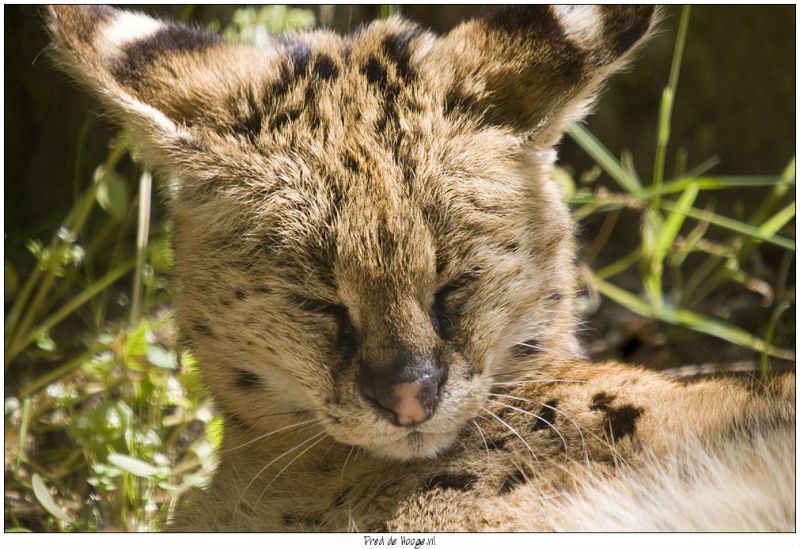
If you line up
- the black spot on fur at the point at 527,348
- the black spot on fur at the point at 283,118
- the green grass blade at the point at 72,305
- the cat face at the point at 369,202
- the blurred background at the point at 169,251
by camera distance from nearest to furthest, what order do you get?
the cat face at the point at 369,202 < the black spot on fur at the point at 283,118 < the black spot on fur at the point at 527,348 < the blurred background at the point at 169,251 < the green grass blade at the point at 72,305

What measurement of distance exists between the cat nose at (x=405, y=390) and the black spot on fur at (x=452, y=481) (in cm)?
26

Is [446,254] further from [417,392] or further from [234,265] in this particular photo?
[234,265]

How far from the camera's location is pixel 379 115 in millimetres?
2801

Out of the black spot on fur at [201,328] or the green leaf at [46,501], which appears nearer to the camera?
the black spot on fur at [201,328]

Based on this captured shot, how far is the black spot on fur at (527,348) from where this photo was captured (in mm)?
2951

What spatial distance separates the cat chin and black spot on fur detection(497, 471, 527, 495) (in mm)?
193

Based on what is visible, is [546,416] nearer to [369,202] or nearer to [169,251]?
[369,202]

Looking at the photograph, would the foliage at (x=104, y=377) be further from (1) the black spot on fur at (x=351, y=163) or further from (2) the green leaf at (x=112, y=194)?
(1) the black spot on fur at (x=351, y=163)

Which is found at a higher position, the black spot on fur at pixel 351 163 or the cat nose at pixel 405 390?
the black spot on fur at pixel 351 163

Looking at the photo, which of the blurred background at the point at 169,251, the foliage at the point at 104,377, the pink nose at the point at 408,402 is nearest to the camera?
the pink nose at the point at 408,402

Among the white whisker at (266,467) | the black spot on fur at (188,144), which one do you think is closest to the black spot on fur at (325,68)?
the black spot on fur at (188,144)

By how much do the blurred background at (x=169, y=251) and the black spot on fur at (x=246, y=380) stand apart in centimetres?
33

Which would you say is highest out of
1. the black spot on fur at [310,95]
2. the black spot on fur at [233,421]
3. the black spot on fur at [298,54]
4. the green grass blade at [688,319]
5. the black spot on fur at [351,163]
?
the black spot on fur at [298,54]

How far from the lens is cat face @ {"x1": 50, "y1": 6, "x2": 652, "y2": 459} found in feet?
8.55
